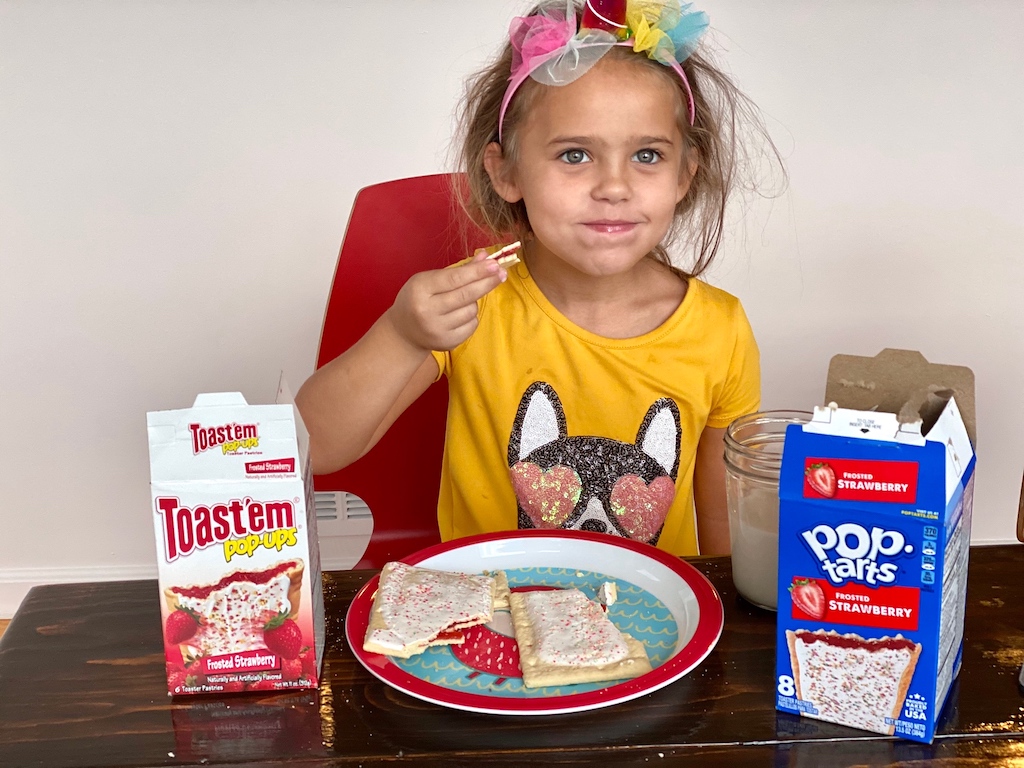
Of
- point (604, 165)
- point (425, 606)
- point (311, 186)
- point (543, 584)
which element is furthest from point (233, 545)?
point (311, 186)

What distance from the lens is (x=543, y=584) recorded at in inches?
39.2

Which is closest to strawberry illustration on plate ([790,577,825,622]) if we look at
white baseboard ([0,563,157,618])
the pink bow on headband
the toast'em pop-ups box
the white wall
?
the toast'em pop-ups box

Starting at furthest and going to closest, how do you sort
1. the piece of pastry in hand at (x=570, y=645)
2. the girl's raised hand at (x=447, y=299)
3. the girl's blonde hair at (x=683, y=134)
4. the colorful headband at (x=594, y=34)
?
the girl's blonde hair at (x=683, y=134)
the colorful headband at (x=594, y=34)
the girl's raised hand at (x=447, y=299)
the piece of pastry in hand at (x=570, y=645)

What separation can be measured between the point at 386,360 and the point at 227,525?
431 mm

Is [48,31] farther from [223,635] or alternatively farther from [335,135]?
[223,635]

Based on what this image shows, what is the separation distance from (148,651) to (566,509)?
2.02 ft

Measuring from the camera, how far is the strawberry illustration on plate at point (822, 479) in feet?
2.35

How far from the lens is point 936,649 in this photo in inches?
28.1

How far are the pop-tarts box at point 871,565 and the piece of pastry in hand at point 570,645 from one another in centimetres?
13

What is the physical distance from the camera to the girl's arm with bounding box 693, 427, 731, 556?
4.81 ft

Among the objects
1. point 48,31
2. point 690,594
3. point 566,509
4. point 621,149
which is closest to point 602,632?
point 690,594

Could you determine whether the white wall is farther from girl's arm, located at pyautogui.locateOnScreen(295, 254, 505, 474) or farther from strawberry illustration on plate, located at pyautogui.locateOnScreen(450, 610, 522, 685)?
strawberry illustration on plate, located at pyautogui.locateOnScreen(450, 610, 522, 685)

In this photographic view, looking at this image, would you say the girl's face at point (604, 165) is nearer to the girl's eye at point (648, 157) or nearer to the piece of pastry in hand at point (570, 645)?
the girl's eye at point (648, 157)

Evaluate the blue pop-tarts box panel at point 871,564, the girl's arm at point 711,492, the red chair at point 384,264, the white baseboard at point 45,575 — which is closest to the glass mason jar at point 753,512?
the blue pop-tarts box panel at point 871,564
